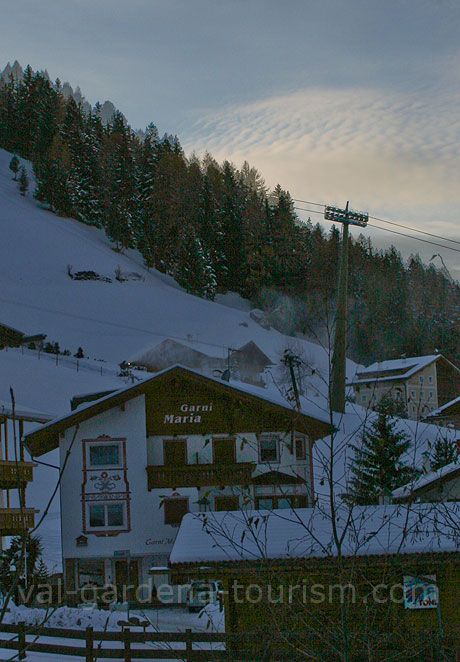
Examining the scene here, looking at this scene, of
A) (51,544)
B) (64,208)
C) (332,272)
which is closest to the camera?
(51,544)

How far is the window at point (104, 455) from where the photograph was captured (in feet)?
82.5

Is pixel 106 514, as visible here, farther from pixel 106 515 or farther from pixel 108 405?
pixel 108 405

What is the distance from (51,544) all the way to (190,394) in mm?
8822

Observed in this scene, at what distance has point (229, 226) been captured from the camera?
110 meters

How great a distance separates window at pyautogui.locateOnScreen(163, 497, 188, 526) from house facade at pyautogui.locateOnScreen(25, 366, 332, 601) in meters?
0.03

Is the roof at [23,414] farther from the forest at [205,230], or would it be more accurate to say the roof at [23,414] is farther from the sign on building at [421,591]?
the forest at [205,230]

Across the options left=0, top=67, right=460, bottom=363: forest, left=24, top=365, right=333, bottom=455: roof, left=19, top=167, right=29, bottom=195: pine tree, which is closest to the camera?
left=24, top=365, right=333, bottom=455: roof

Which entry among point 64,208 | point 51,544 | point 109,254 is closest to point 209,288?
point 109,254

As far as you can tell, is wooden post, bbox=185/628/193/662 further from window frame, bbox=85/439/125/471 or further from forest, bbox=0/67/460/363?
forest, bbox=0/67/460/363

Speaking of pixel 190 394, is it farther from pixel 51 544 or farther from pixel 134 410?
pixel 51 544

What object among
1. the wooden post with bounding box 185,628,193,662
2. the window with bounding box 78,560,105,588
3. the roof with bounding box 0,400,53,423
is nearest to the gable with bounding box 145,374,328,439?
the roof with bounding box 0,400,53,423

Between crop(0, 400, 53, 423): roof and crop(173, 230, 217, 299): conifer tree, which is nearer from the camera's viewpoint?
crop(0, 400, 53, 423): roof

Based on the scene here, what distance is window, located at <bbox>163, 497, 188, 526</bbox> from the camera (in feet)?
81.0

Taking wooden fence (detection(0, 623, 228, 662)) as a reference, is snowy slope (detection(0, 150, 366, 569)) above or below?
above
